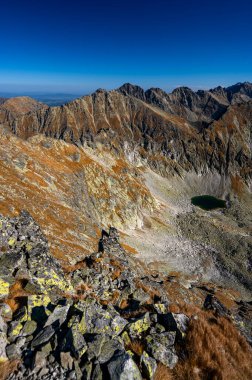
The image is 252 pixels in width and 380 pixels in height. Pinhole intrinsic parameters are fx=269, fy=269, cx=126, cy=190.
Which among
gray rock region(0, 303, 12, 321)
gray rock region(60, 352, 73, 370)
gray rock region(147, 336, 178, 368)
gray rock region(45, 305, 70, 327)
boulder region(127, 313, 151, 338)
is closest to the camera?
gray rock region(60, 352, 73, 370)

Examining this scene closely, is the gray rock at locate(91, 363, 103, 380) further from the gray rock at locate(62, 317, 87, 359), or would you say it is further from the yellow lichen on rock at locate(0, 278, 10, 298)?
the yellow lichen on rock at locate(0, 278, 10, 298)

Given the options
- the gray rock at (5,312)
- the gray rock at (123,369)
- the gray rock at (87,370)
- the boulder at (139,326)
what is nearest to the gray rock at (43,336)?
the gray rock at (87,370)

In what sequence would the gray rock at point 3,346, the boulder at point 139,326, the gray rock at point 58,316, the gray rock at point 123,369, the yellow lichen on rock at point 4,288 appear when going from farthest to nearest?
1. the yellow lichen on rock at point 4,288
2. the boulder at point 139,326
3. the gray rock at point 58,316
4. the gray rock at point 3,346
5. the gray rock at point 123,369

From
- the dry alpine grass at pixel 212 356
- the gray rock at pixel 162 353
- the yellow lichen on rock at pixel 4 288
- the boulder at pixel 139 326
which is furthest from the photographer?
the yellow lichen on rock at pixel 4 288

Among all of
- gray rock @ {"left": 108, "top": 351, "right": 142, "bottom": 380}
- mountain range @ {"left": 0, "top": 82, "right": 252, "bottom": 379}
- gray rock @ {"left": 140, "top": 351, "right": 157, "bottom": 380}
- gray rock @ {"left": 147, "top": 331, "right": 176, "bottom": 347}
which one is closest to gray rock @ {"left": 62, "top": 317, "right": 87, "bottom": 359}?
mountain range @ {"left": 0, "top": 82, "right": 252, "bottom": 379}

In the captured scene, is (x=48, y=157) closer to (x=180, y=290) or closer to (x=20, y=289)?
(x=180, y=290)

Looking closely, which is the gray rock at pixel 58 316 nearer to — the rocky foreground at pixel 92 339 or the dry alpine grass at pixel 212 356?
the rocky foreground at pixel 92 339

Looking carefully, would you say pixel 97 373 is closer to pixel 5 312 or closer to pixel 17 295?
pixel 5 312

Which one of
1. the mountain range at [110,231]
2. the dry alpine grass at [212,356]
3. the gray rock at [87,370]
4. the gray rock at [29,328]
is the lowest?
the mountain range at [110,231]

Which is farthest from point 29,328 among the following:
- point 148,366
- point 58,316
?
point 148,366
